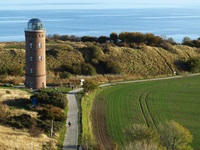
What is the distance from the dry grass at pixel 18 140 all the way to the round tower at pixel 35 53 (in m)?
16.7

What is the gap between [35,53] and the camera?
131ft

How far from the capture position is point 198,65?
60.9 meters

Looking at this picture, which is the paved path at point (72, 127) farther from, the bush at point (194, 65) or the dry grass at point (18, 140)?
the bush at point (194, 65)

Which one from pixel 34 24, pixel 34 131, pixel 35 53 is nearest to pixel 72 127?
A: pixel 34 131

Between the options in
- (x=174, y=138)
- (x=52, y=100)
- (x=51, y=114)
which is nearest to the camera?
(x=174, y=138)

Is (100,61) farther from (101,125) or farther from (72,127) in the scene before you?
(72,127)

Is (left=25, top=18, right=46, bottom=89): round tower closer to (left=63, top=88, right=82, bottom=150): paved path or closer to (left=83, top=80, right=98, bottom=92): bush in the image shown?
(left=63, top=88, right=82, bottom=150): paved path

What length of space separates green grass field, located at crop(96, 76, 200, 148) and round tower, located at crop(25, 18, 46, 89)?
24.2 ft

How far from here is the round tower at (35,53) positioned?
39250mm

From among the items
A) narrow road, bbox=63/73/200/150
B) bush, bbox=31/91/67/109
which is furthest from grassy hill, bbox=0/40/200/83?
bush, bbox=31/91/67/109

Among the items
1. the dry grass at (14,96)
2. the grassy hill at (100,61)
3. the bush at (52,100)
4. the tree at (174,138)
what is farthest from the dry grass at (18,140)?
the grassy hill at (100,61)

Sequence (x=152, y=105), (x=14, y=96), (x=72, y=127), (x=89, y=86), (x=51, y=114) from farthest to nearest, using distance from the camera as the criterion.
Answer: (x=89, y=86)
(x=152, y=105)
(x=14, y=96)
(x=51, y=114)
(x=72, y=127)

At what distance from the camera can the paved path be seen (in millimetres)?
22225

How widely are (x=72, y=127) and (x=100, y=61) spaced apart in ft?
109
